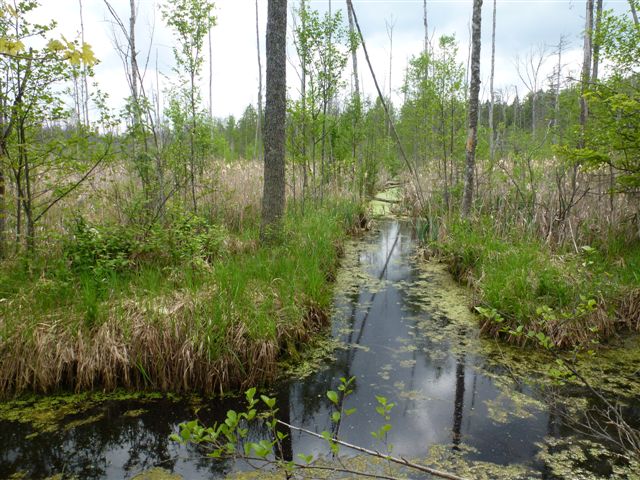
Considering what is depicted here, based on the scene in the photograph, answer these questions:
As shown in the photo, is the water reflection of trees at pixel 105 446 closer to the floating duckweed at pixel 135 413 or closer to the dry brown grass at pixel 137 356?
the floating duckweed at pixel 135 413

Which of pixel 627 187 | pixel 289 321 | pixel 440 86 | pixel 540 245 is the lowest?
pixel 289 321

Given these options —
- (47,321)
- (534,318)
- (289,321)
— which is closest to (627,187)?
(534,318)

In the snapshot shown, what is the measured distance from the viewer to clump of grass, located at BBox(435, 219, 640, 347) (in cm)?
386

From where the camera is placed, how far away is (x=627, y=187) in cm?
514

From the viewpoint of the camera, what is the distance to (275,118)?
5426mm

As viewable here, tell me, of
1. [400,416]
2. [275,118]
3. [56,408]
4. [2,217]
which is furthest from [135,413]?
[275,118]

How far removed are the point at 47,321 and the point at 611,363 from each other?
4.78 meters

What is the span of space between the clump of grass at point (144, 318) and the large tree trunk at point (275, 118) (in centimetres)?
136

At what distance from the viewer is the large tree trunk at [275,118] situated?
17.1ft

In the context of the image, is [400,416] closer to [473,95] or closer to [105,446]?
[105,446]

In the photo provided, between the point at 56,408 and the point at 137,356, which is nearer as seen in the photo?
the point at 56,408

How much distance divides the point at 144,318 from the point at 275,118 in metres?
3.20

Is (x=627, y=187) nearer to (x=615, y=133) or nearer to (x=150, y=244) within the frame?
(x=615, y=133)

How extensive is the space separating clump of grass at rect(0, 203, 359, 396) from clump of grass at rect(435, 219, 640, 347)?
6.26ft
